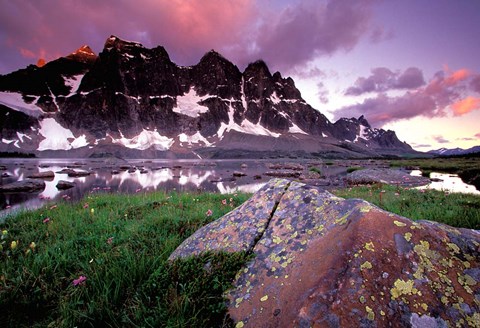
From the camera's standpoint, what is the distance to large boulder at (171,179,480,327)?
7.06ft

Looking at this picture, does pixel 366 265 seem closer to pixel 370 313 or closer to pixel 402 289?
pixel 402 289

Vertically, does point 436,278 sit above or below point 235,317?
above

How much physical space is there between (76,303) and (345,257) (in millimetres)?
3252

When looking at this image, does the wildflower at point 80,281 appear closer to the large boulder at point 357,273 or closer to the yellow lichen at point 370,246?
the large boulder at point 357,273

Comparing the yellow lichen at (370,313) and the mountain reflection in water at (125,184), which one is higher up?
the yellow lichen at (370,313)

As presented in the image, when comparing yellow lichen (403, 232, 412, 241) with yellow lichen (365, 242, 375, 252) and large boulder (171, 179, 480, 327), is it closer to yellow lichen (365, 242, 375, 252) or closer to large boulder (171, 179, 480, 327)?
large boulder (171, 179, 480, 327)

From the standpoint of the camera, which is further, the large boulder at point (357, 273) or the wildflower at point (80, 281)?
the wildflower at point (80, 281)

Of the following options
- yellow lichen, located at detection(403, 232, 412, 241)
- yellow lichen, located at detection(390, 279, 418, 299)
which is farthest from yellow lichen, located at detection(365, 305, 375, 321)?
yellow lichen, located at detection(403, 232, 412, 241)

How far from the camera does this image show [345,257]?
2588mm

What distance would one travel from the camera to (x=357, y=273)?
95.4 inches

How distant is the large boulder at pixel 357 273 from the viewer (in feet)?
7.06

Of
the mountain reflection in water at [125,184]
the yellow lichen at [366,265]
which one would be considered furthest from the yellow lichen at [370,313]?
the mountain reflection in water at [125,184]

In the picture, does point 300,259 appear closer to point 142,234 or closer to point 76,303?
point 76,303

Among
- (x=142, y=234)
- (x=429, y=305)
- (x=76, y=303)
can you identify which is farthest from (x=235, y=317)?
(x=142, y=234)
